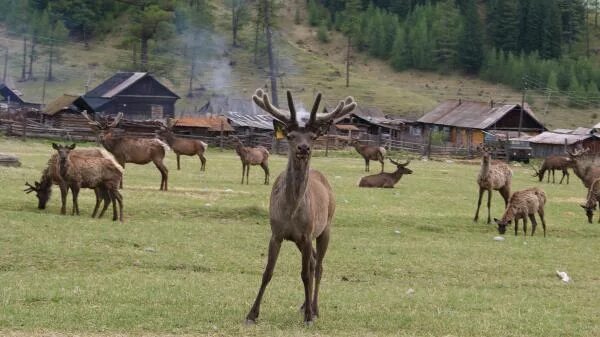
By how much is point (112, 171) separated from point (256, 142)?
39.9 m

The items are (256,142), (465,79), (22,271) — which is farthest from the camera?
(465,79)

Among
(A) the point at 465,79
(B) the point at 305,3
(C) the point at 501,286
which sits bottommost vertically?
(C) the point at 501,286

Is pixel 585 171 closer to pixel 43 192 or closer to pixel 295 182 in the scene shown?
pixel 43 192

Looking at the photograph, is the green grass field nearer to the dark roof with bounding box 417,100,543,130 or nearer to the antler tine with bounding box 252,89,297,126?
the antler tine with bounding box 252,89,297,126

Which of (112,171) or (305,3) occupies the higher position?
(305,3)

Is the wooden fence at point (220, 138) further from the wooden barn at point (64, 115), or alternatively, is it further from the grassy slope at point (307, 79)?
the grassy slope at point (307, 79)

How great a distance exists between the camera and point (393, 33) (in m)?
119

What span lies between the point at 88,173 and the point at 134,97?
54.3 meters

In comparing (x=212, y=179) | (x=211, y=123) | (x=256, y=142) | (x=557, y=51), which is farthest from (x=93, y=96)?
(x=557, y=51)

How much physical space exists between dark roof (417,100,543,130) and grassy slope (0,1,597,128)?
10.5 metres

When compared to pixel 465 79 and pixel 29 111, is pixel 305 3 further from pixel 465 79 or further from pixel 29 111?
pixel 29 111

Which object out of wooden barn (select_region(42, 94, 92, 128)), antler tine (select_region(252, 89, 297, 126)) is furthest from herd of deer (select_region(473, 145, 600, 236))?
wooden barn (select_region(42, 94, 92, 128))

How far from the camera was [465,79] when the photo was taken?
113 meters

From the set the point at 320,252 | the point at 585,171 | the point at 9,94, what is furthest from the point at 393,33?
the point at 320,252
